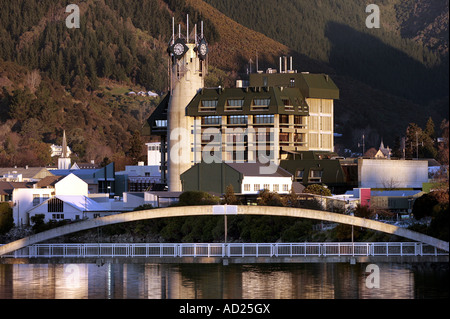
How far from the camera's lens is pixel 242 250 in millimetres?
95625

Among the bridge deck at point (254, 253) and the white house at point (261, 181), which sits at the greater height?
the white house at point (261, 181)

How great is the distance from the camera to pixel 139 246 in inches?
3969

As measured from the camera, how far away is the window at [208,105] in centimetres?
16275

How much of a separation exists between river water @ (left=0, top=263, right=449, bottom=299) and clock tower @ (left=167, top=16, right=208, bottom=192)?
55639 mm

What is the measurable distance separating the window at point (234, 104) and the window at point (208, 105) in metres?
1.83


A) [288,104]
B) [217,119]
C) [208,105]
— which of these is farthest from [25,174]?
[288,104]

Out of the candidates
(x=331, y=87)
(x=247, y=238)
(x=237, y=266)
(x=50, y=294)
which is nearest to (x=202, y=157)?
(x=331, y=87)

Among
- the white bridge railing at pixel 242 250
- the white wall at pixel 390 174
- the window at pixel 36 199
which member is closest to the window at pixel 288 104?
the white wall at pixel 390 174

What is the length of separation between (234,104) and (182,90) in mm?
6838

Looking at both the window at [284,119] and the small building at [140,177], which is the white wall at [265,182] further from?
the small building at [140,177]

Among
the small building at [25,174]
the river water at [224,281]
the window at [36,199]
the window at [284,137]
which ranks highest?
the window at [284,137]

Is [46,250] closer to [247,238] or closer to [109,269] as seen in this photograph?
[109,269]

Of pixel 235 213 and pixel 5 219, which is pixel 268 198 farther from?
pixel 235 213
